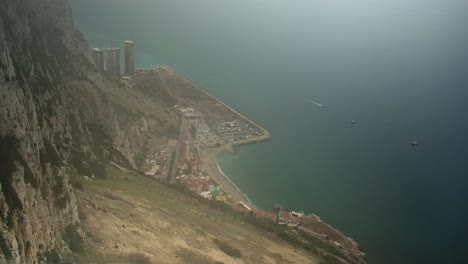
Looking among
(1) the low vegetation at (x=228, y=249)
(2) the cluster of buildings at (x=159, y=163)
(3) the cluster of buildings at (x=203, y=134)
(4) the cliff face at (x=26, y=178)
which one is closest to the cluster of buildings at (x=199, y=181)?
(2) the cluster of buildings at (x=159, y=163)

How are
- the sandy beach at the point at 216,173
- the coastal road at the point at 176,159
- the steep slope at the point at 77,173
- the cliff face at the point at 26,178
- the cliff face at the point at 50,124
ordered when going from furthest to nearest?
the sandy beach at the point at 216,173 < the coastal road at the point at 176,159 < the steep slope at the point at 77,173 < the cliff face at the point at 50,124 < the cliff face at the point at 26,178

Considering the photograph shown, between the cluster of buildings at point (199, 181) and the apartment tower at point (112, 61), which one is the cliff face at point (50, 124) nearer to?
the cluster of buildings at point (199, 181)

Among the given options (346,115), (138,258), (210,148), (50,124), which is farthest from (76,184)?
(346,115)

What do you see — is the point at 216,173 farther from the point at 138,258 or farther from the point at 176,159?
the point at 138,258

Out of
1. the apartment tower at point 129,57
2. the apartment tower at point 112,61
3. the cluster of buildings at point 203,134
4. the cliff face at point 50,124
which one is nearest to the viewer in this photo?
the cliff face at point 50,124

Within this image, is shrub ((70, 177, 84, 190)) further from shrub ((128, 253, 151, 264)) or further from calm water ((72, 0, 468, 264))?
calm water ((72, 0, 468, 264))

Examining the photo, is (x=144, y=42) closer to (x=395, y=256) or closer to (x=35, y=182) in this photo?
(x=395, y=256)

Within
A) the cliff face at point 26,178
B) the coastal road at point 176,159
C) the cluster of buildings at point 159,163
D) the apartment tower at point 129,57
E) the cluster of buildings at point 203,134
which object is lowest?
the cluster of buildings at point 203,134
